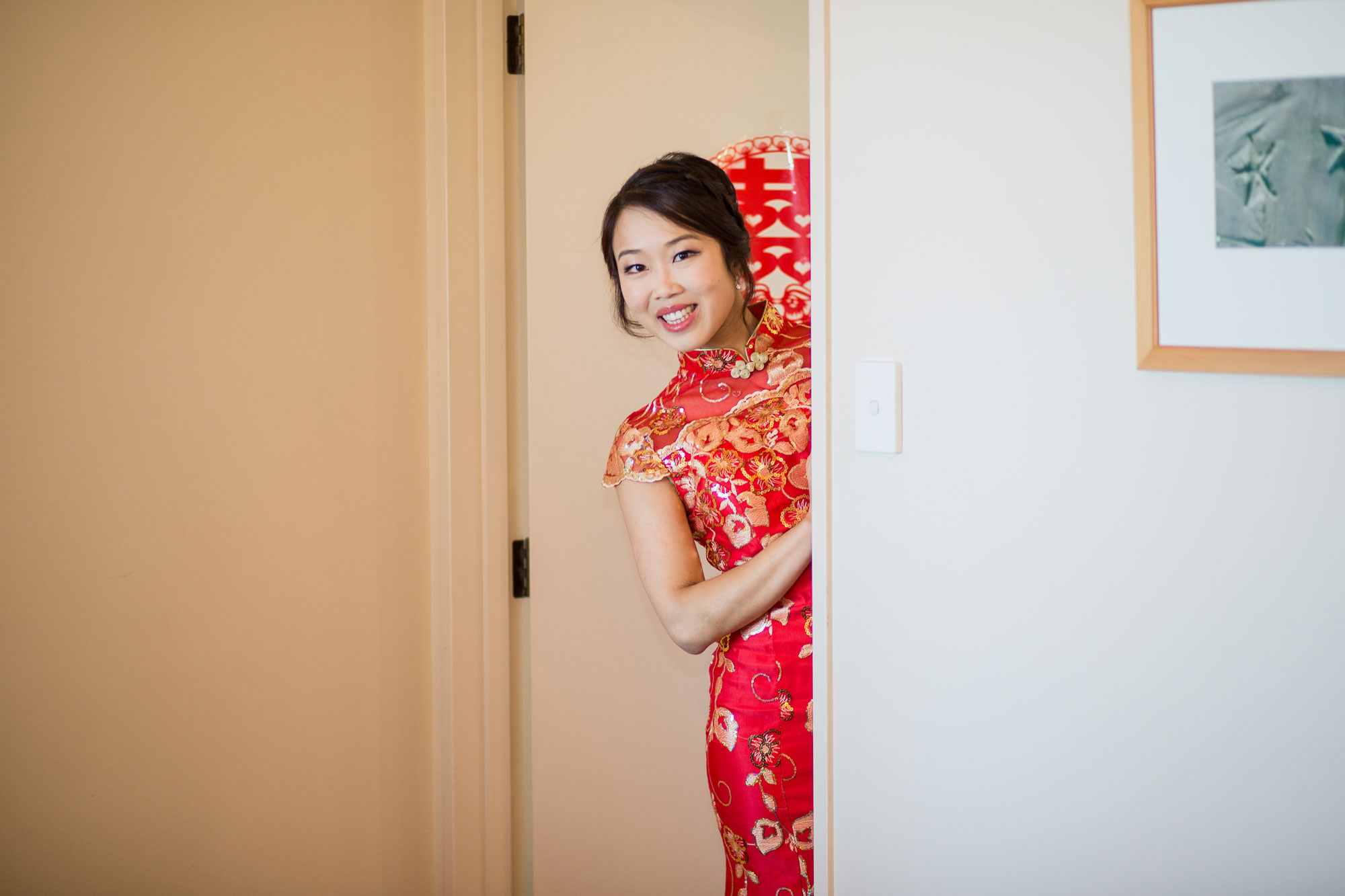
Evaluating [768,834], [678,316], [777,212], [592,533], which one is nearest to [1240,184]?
[777,212]

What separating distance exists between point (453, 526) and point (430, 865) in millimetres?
660

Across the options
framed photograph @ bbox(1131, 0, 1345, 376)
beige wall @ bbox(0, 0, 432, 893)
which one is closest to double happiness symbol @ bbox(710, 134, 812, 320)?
framed photograph @ bbox(1131, 0, 1345, 376)

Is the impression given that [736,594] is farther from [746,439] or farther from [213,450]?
[213,450]

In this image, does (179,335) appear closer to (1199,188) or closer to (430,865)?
(430,865)

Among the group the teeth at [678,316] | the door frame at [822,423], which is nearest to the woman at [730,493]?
the teeth at [678,316]

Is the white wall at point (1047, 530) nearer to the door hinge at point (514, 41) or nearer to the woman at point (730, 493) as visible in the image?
the woman at point (730, 493)

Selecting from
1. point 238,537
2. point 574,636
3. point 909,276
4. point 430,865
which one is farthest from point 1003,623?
point 430,865

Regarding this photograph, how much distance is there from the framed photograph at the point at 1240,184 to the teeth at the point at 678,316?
2.15ft

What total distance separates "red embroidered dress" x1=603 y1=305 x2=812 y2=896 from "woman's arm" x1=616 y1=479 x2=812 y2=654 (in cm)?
3

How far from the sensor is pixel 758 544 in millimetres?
1306

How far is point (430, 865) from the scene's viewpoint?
5.74 feet

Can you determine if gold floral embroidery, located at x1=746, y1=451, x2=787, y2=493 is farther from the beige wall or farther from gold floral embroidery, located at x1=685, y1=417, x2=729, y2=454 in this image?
the beige wall

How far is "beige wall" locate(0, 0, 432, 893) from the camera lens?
1.24 metres

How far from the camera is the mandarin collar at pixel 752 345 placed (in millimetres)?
1363
